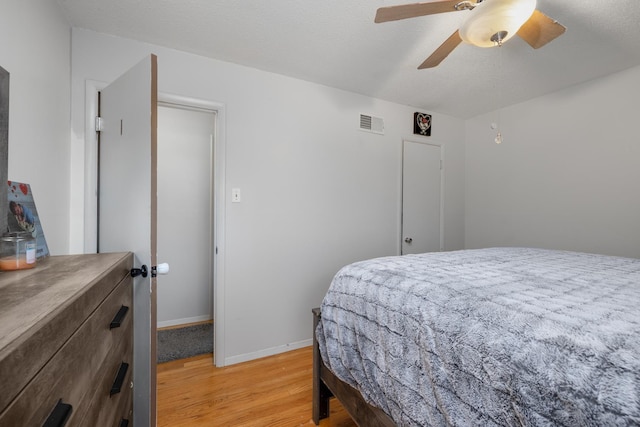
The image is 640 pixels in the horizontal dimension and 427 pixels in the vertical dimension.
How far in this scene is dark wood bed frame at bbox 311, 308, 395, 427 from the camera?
110 centimetres

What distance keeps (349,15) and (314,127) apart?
100 cm

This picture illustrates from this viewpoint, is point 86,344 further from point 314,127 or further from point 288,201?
point 314,127

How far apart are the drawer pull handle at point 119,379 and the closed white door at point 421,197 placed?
2.60 m

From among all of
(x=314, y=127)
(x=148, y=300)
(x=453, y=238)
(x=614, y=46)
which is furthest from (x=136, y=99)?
(x=453, y=238)

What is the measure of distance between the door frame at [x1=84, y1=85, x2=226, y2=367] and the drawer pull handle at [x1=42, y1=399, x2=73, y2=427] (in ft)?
5.19

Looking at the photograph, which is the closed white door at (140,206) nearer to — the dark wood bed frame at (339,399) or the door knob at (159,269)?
the door knob at (159,269)

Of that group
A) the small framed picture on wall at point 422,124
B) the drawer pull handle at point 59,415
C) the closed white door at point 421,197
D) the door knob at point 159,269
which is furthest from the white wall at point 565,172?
the drawer pull handle at point 59,415

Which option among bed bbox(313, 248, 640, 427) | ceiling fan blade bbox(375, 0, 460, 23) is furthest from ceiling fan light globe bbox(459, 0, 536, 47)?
bed bbox(313, 248, 640, 427)

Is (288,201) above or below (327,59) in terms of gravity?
below

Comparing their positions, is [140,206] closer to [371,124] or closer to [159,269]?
[159,269]

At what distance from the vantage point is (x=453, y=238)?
342cm

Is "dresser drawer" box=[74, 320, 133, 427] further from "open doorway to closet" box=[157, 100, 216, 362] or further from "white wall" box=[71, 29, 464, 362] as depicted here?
"open doorway to closet" box=[157, 100, 216, 362]

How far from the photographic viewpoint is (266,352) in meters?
2.30

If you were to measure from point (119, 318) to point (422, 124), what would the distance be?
3183 millimetres
